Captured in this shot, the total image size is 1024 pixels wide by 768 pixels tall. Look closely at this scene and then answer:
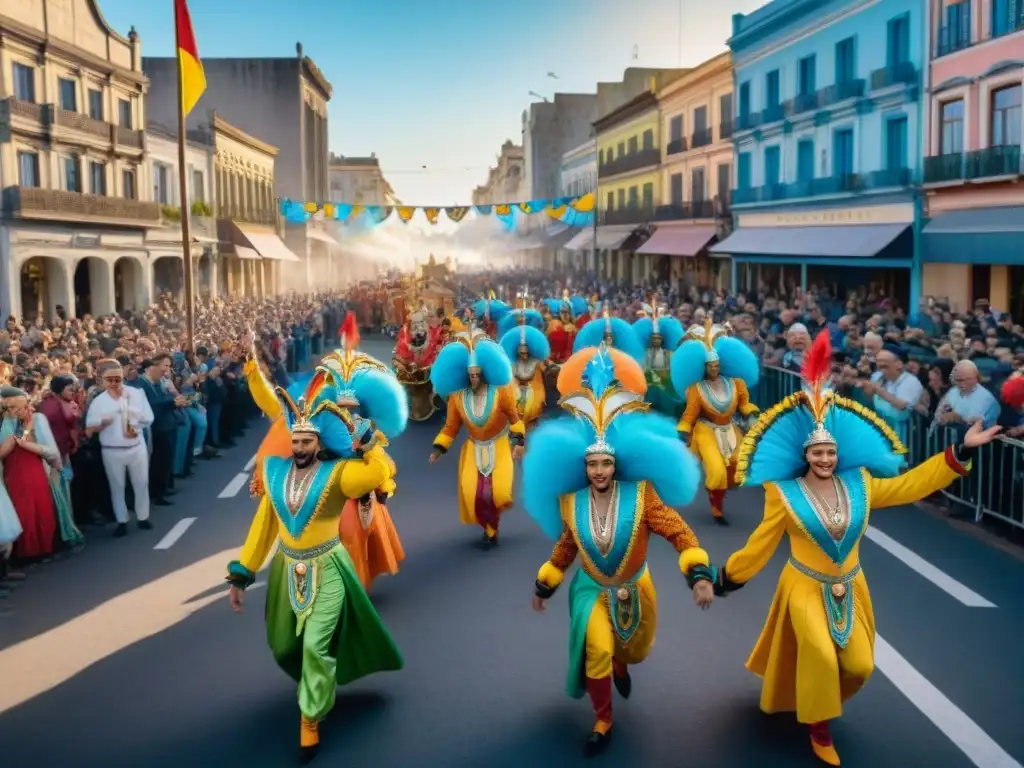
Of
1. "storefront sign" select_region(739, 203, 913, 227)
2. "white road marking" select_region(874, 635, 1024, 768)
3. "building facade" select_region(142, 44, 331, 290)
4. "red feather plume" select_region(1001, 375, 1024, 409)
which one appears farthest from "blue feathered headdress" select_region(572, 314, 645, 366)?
"building facade" select_region(142, 44, 331, 290)

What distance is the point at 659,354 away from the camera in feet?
49.9

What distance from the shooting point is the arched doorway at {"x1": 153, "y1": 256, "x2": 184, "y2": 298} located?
4194 centimetres

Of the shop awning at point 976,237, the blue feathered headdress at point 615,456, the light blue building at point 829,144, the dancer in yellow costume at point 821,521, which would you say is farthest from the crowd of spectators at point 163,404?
the light blue building at point 829,144

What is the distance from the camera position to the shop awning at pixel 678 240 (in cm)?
4019

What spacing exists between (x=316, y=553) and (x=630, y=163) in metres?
46.9

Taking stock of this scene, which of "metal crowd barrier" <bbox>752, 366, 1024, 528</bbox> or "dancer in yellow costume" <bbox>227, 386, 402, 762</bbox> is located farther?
"metal crowd barrier" <bbox>752, 366, 1024, 528</bbox>

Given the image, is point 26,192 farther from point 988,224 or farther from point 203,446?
point 988,224

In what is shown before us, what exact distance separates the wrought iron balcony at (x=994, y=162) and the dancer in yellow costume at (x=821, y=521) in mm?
18403

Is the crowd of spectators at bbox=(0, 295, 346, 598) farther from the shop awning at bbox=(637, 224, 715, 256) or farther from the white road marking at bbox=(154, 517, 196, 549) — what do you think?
the shop awning at bbox=(637, 224, 715, 256)

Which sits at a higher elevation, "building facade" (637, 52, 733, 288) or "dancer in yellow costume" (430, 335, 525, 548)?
"building facade" (637, 52, 733, 288)

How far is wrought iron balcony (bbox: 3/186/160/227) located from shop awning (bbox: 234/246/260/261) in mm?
9263

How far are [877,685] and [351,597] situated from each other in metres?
3.10

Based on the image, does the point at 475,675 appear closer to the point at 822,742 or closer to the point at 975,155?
the point at 822,742

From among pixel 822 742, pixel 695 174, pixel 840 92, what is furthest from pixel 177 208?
pixel 822 742
